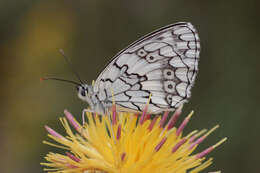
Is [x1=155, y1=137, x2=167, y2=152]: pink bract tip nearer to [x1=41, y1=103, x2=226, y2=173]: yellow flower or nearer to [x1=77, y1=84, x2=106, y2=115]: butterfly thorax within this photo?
[x1=41, y1=103, x2=226, y2=173]: yellow flower

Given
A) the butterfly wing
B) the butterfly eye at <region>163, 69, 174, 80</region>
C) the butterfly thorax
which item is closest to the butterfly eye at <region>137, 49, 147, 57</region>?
the butterfly wing

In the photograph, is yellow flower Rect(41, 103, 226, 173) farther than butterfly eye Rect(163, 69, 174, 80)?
No

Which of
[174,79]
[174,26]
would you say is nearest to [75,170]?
[174,79]

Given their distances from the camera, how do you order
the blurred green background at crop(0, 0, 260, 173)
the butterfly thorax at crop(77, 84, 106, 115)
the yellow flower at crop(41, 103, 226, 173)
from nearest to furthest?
1. the yellow flower at crop(41, 103, 226, 173)
2. the butterfly thorax at crop(77, 84, 106, 115)
3. the blurred green background at crop(0, 0, 260, 173)

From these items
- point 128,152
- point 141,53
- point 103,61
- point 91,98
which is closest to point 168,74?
point 141,53

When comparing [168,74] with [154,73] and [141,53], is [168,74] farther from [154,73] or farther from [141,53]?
[141,53]

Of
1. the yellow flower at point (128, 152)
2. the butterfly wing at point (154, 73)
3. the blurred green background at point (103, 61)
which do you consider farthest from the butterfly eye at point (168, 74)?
the blurred green background at point (103, 61)
